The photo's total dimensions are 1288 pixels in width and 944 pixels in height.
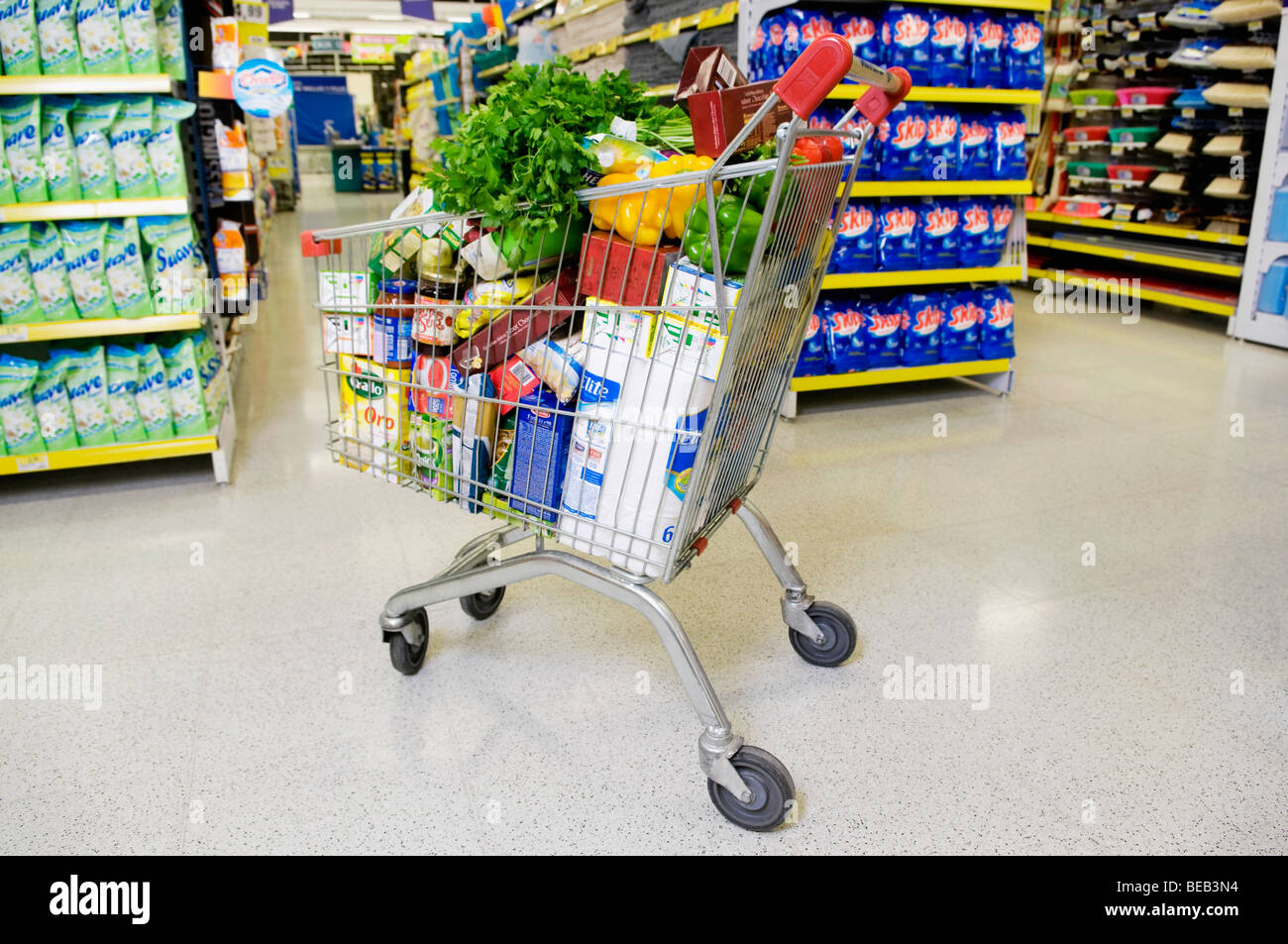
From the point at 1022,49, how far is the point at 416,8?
35.9ft

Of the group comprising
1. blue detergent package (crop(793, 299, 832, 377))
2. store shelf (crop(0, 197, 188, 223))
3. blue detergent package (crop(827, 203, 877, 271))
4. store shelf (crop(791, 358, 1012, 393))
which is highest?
store shelf (crop(0, 197, 188, 223))

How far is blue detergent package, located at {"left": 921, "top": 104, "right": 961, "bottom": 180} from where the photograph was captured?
390 centimetres

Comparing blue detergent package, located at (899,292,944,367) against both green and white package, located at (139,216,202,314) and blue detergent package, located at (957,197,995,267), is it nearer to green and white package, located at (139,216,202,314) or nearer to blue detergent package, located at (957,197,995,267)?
blue detergent package, located at (957,197,995,267)

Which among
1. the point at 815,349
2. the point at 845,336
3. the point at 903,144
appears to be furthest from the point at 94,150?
the point at 903,144

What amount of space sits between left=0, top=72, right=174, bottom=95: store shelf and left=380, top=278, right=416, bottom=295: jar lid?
164 centimetres

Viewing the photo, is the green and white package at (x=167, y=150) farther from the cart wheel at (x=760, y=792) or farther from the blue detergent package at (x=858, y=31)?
the cart wheel at (x=760, y=792)

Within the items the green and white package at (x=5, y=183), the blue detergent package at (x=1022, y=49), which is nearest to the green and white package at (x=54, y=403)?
the green and white package at (x=5, y=183)

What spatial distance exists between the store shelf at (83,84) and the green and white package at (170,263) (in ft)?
1.30

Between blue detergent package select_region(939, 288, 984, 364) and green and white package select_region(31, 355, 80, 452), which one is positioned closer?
green and white package select_region(31, 355, 80, 452)

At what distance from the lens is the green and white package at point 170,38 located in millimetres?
2998

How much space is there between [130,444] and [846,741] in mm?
2509

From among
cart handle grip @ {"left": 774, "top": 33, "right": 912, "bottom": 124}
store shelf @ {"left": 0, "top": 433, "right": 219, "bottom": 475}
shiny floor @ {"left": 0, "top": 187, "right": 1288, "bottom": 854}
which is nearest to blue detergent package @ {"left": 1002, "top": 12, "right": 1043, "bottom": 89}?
shiny floor @ {"left": 0, "top": 187, "right": 1288, "bottom": 854}

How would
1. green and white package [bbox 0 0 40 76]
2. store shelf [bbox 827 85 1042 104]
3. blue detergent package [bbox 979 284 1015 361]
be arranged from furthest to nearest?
blue detergent package [bbox 979 284 1015 361] → store shelf [bbox 827 85 1042 104] → green and white package [bbox 0 0 40 76]
